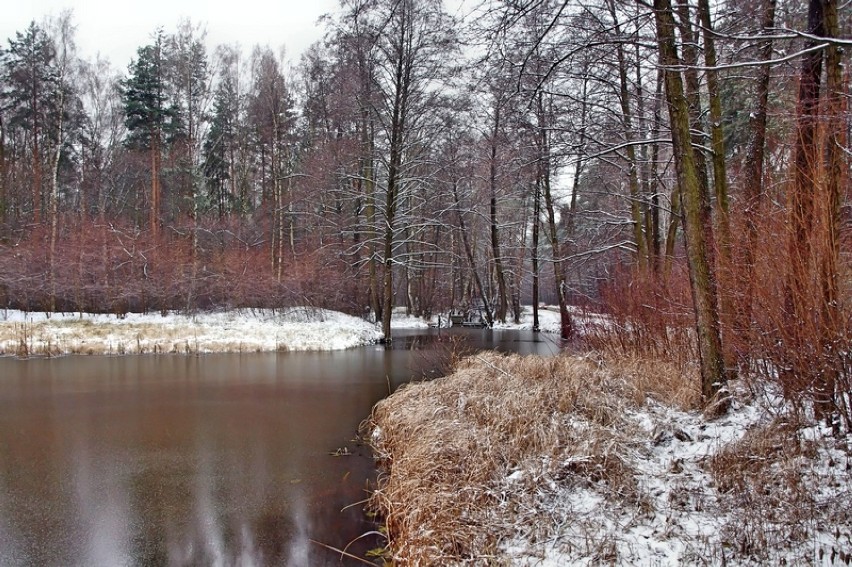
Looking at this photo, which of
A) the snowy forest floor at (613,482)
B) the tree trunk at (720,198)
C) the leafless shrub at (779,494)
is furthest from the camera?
the tree trunk at (720,198)

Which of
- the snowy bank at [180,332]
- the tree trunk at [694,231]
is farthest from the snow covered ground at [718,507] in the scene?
the snowy bank at [180,332]

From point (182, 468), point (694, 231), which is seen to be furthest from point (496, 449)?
point (182, 468)

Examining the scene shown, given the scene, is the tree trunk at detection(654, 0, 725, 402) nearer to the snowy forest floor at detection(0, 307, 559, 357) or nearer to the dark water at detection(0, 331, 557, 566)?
the dark water at detection(0, 331, 557, 566)

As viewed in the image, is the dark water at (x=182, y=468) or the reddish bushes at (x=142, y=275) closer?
the dark water at (x=182, y=468)

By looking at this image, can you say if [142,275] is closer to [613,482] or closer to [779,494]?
[613,482]

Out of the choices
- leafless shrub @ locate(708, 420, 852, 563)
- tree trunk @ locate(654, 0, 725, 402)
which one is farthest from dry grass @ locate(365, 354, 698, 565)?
leafless shrub @ locate(708, 420, 852, 563)

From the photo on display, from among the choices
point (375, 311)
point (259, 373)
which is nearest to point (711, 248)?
point (259, 373)

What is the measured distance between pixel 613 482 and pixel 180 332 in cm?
1477

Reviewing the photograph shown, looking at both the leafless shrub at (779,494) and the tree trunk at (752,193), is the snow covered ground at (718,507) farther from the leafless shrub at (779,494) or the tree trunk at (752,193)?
the tree trunk at (752,193)

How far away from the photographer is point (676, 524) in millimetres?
3068

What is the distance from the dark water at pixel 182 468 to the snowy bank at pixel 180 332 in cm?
369

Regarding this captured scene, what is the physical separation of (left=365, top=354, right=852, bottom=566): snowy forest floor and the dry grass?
14 mm

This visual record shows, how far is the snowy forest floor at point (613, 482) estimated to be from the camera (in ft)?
9.44

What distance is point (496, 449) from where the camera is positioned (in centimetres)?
423
